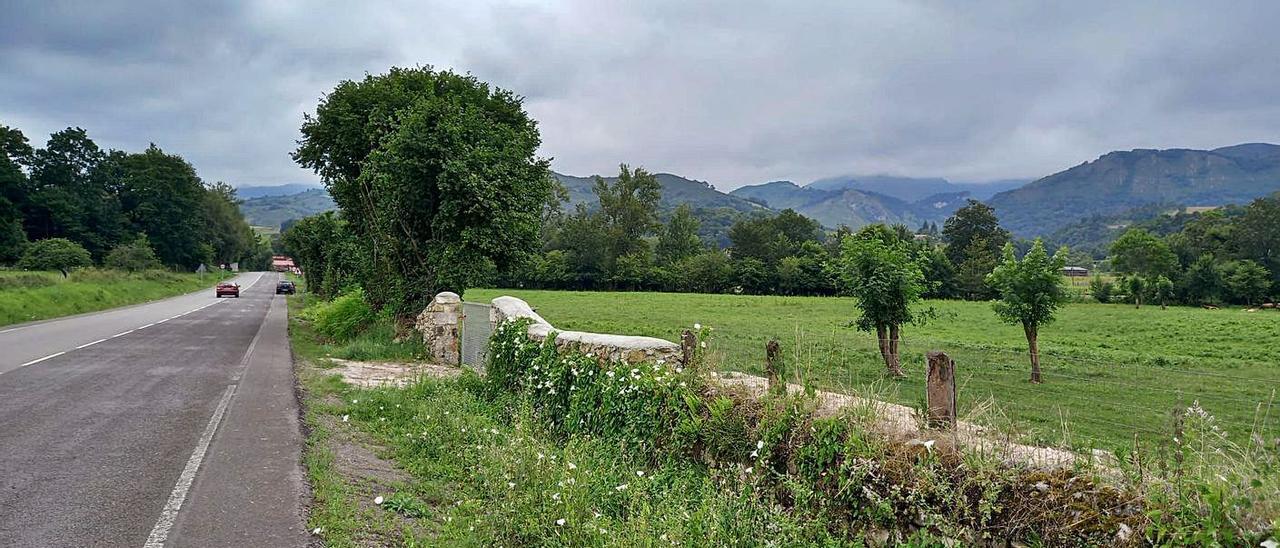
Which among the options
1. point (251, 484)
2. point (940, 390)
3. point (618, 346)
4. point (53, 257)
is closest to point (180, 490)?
point (251, 484)

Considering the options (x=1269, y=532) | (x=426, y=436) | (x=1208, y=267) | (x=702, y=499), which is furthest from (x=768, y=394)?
(x=1208, y=267)

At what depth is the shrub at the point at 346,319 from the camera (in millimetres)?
21531

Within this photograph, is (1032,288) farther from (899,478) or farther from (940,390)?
(899,478)

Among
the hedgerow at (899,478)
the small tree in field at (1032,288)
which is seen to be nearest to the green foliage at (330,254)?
the hedgerow at (899,478)

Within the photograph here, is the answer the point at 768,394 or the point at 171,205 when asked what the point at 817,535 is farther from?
the point at 171,205

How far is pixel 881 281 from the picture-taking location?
17.3m

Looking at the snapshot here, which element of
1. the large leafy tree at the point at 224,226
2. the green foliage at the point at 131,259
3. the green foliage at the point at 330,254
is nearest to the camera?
the green foliage at the point at 330,254

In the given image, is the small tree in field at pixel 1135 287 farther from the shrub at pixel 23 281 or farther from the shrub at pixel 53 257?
the shrub at pixel 53 257

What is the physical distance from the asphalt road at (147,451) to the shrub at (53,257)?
5441 centimetres

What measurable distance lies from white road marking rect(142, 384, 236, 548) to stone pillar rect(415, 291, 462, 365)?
22.2 ft

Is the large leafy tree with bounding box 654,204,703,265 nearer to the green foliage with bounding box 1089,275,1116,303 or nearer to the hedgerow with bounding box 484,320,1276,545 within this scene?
the green foliage with bounding box 1089,275,1116,303

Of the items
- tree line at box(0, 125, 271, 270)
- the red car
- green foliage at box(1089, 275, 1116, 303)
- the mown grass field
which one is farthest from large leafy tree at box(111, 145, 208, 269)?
green foliage at box(1089, 275, 1116, 303)

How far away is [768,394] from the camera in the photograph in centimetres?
586

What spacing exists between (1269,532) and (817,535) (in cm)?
239
